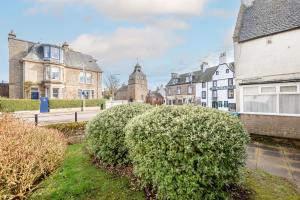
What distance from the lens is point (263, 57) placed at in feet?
38.1

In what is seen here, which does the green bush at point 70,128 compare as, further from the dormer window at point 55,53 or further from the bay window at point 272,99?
the dormer window at point 55,53

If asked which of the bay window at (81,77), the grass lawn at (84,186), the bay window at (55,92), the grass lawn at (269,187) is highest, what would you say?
the bay window at (81,77)

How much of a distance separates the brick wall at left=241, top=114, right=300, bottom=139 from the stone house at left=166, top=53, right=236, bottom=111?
26590mm

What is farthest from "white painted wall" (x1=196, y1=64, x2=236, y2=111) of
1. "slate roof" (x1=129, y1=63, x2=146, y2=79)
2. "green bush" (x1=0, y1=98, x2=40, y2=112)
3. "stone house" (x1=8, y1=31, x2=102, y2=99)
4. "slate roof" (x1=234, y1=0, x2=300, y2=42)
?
"green bush" (x1=0, y1=98, x2=40, y2=112)

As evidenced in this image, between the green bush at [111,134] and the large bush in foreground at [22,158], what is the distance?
3.71 ft

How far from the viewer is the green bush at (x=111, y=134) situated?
568cm

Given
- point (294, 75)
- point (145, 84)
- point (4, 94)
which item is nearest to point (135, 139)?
point (294, 75)

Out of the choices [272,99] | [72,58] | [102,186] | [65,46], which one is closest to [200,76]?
[72,58]

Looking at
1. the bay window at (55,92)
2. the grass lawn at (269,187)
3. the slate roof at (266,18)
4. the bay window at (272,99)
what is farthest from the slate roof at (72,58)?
the grass lawn at (269,187)

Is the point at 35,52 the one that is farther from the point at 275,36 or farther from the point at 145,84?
the point at 145,84

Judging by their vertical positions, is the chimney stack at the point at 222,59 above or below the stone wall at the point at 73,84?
above

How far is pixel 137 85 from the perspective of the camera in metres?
62.9

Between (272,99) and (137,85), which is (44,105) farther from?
(137,85)

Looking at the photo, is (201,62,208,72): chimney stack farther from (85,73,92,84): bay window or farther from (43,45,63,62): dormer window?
(43,45,63,62): dormer window
